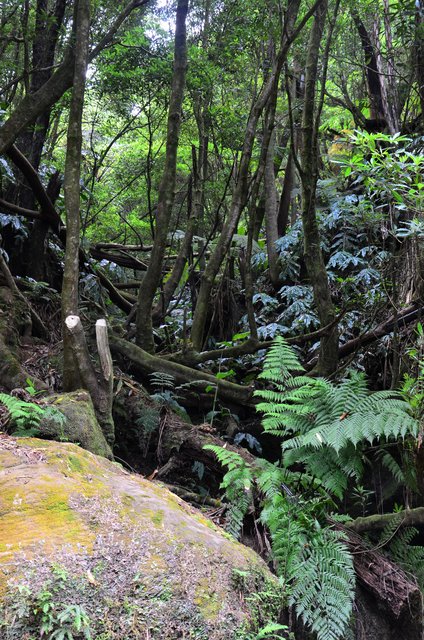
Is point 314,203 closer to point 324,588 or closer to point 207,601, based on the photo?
point 324,588

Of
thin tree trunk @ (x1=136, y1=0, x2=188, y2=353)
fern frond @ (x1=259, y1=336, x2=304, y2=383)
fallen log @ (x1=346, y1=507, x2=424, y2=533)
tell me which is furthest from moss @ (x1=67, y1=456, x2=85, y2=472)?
thin tree trunk @ (x1=136, y1=0, x2=188, y2=353)

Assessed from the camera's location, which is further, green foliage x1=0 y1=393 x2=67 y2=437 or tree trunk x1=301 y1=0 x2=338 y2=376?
tree trunk x1=301 y1=0 x2=338 y2=376

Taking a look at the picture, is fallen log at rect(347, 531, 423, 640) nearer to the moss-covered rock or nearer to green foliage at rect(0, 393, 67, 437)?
the moss-covered rock

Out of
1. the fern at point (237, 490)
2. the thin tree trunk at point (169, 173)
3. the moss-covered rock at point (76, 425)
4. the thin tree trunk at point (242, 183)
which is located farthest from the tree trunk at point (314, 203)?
the moss-covered rock at point (76, 425)

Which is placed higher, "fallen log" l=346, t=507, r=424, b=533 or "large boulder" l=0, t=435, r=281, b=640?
"large boulder" l=0, t=435, r=281, b=640

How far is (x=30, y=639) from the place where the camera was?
5.61 feet

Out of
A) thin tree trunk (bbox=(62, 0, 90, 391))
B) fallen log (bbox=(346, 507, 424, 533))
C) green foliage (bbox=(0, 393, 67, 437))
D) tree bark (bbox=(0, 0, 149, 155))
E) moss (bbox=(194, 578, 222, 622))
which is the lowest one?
fallen log (bbox=(346, 507, 424, 533))

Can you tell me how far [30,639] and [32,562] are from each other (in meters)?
0.31

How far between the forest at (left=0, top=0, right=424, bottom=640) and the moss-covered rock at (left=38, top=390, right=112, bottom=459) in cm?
2

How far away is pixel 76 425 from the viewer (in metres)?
3.96

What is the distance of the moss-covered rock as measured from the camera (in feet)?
12.4

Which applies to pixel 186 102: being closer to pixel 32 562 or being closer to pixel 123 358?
pixel 123 358

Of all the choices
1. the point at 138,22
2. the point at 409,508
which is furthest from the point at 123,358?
the point at 138,22

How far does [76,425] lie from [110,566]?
6.49 ft
